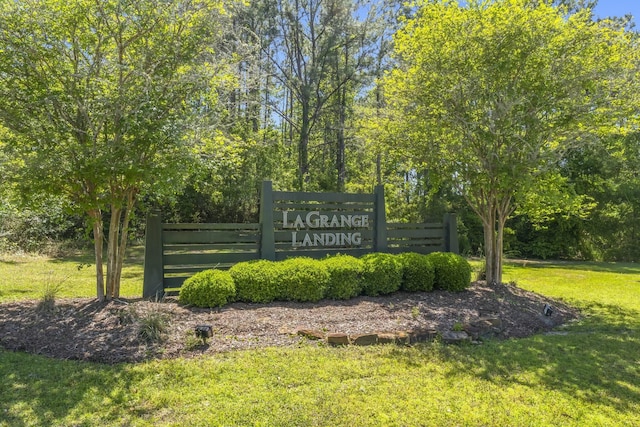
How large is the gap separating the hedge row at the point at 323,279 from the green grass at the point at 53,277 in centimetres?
160

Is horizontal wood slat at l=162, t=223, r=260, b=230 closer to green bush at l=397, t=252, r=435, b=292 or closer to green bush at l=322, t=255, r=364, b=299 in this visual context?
green bush at l=322, t=255, r=364, b=299

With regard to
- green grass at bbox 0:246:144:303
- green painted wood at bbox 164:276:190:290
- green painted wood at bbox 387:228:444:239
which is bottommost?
green grass at bbox 0:246:144:303

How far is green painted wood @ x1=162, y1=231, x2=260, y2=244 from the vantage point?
602 cm

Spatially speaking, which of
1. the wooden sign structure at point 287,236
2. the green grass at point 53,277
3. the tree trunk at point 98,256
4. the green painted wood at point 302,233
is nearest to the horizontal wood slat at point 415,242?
the wooden sign structure at point 287,236

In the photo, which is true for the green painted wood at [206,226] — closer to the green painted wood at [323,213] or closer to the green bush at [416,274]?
the green painted wood at [323,213]

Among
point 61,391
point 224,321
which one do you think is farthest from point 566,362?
point 61,391

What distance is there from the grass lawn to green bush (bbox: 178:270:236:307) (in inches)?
54.7

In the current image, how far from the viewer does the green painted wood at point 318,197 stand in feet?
22.6

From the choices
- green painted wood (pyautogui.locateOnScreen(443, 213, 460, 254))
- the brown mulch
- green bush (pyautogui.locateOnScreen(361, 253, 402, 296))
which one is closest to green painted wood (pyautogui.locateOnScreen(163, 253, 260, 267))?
the brown mulch

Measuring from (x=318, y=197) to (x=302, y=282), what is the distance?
75.2 inches

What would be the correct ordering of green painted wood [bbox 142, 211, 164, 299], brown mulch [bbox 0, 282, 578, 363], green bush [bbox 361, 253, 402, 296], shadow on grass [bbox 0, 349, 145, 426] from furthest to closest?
green bush [bbox 361, 253, 402, 296], green painted wood [bbox 142, 211, 164, 299], brown mulch [bbox 0, 282, 578, 363], shadow on grass [bbox 0, 349, 145, 426]

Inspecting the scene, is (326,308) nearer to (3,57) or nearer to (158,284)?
(158,284)

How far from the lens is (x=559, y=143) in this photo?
7148mm

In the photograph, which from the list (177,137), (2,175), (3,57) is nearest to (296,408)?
(177,137)
